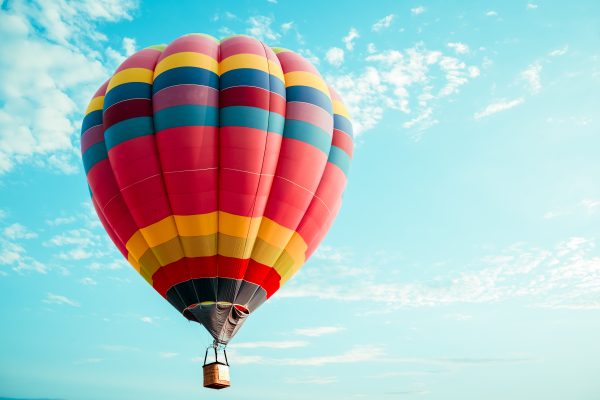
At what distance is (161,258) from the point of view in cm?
1192

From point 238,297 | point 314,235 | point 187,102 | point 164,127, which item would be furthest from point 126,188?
point 314,235

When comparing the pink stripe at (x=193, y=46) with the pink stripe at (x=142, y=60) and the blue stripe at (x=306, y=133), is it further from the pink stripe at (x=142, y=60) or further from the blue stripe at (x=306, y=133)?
the blue stripe at (x=306, y=133)

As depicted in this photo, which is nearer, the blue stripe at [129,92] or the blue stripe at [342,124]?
the blue stripe at [129,92]

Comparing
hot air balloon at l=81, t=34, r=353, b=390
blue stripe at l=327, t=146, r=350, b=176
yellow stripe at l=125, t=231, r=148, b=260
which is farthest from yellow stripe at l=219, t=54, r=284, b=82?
yellow stripe at l=125, t=231, r=148, b=260

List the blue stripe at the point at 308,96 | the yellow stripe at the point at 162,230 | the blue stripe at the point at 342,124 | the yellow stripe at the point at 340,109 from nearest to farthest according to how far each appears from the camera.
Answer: the yellow stripe at the point at 162,230 → the blue stripe at the point at 308,96 → the blue stripe at the point at 342,124 → the yellow stripe at the point at 340,109

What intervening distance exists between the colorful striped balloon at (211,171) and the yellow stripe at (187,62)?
34mm

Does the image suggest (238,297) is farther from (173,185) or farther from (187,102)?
(187,102)

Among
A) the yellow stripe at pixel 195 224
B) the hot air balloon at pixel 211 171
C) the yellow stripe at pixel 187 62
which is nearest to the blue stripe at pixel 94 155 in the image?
the hot air balloon at pixel 211 171

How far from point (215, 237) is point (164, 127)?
273cm

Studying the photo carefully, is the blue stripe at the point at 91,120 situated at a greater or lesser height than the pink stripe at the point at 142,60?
lesser

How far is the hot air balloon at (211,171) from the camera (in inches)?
458

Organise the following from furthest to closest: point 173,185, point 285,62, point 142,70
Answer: point 285,62 < point 142,70 < point 173,185

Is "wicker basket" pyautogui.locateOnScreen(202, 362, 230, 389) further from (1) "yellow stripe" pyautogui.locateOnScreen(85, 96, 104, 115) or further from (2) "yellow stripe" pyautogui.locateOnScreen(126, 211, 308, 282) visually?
(1) "yellow stripe" pyautogui.locateOnScreen(85, 96, 104, 115)

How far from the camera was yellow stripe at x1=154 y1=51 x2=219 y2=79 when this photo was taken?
40.4ft
